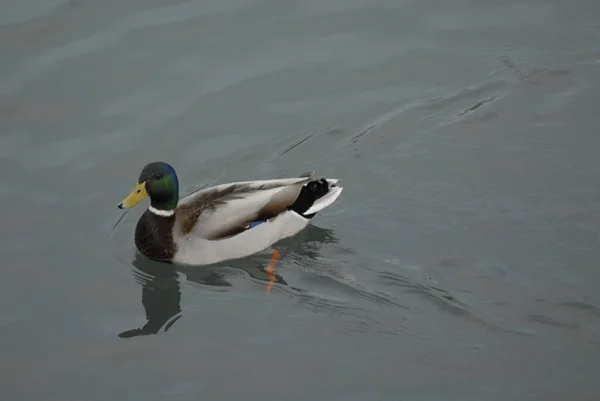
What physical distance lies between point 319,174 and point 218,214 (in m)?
1.41

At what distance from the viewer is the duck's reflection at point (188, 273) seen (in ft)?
29.2

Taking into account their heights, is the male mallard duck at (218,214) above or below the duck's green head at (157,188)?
below

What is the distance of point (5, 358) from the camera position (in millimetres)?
8086

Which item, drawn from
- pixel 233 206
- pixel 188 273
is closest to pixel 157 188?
pixel 233 206

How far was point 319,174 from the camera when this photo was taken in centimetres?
1031

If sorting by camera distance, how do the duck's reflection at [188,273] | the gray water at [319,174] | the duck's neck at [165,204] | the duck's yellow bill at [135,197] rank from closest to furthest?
the gray water at [319,174] → the duck's reflection at [188,273] → the duck's yellow bill at [135,197] → the duck's neck at [165,204]

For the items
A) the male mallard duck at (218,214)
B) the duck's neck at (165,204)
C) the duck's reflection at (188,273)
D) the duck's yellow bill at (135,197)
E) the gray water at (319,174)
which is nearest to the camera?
the gray water at (319,174)

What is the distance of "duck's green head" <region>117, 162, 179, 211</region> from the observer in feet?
30.2

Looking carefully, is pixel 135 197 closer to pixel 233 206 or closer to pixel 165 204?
pixel 165 204

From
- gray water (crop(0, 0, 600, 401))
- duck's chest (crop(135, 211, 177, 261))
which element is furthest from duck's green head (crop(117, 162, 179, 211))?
gray water (crop(0, 0, 600, 401))

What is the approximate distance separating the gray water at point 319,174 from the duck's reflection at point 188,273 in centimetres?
3

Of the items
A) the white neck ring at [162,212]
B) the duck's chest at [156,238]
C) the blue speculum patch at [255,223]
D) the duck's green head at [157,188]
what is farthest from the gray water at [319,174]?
the duck's green head at [157,188]

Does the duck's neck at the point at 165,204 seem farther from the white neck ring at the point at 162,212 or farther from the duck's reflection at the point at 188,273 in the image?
the duck's reflection at the point at 188,273

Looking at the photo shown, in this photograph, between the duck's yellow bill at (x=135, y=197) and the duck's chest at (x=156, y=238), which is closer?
the duck's yellow bill at (x=135, y=197)
